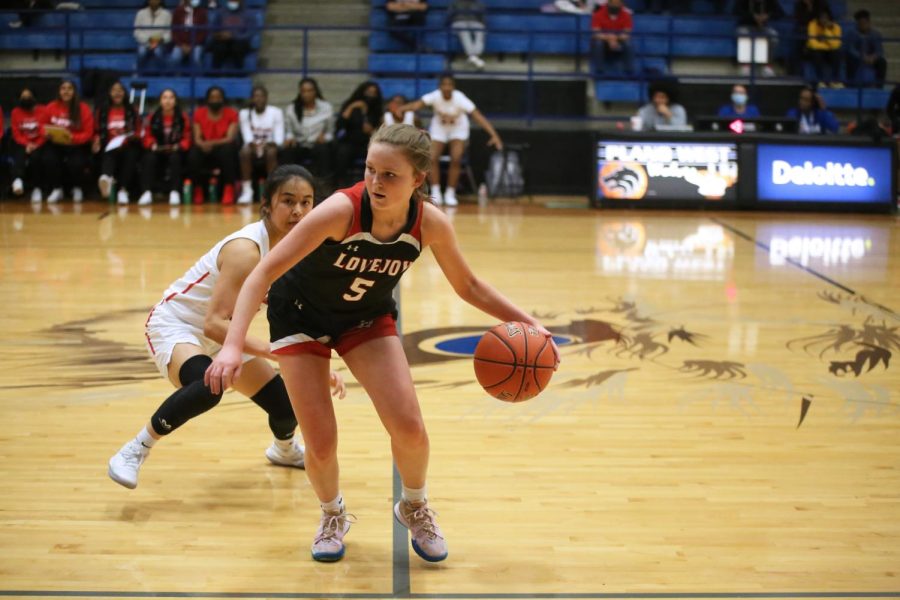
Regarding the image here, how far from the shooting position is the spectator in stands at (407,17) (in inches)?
651

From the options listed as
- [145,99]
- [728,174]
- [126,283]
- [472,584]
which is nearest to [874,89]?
[728,174]

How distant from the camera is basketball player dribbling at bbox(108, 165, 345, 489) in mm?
4109

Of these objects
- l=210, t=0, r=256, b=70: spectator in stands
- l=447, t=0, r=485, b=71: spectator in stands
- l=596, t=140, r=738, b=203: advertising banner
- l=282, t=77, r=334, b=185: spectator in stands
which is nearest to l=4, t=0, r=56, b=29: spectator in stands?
l=210, t=0, r=256, b=70: spectator in stands

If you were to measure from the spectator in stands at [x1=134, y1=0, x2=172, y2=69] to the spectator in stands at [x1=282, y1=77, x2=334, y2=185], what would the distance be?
2.93 metres

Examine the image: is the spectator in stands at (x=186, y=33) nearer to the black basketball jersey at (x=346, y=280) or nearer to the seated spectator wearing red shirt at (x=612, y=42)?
the seated spectator wearing red shirt at (x=612, y=42)

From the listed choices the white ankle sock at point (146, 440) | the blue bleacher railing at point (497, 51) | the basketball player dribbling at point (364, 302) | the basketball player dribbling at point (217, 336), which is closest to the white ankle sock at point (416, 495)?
the basketball player dribbling at point (364, 302)

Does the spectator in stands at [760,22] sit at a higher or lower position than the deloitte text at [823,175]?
higher

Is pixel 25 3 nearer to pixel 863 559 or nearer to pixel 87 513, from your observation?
pixel 87 513

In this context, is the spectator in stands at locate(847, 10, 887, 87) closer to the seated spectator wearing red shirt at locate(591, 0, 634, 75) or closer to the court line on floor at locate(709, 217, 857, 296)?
the seated spectator wearing red shirt at locate(591, 0, 634, 75)

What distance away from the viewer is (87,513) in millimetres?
4043

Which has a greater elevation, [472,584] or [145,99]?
[145,99]

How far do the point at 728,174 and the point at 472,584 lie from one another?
445 inches

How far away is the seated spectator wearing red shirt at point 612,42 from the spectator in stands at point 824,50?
8.86 ft

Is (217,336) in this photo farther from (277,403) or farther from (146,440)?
(146,440)
